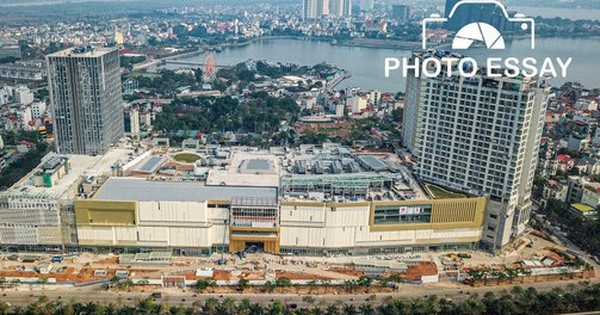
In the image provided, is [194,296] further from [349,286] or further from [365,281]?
[365,281]

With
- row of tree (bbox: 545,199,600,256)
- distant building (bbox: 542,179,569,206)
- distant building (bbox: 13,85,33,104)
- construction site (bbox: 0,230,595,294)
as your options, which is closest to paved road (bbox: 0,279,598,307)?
construction site (bbox: 0,230,595,294)

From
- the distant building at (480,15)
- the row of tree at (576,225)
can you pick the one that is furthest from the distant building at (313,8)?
the row of tree at (576,225)

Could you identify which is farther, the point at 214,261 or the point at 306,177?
the point at 306,177

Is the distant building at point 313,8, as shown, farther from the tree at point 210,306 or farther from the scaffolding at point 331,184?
the tree at point 210,306

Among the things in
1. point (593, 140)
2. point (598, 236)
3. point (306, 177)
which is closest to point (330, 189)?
point (306, 177)

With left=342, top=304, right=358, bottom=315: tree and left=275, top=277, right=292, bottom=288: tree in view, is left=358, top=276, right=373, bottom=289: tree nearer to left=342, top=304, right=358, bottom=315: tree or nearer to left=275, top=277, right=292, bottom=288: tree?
left=342, top=304, right=358, bottom=315: tree

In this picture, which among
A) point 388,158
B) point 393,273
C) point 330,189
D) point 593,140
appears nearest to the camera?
point 393,273

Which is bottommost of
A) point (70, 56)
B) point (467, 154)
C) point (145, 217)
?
point (145, 217)

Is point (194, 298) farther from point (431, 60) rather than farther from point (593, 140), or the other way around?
point (593, 140)
